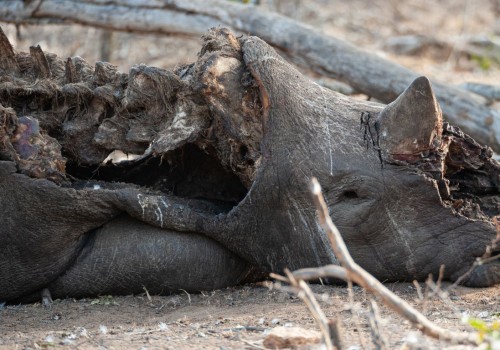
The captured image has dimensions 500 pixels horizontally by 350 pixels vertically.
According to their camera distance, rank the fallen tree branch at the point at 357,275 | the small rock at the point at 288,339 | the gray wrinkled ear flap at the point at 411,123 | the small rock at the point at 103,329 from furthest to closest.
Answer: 1. the gray wrinkled ear flap at the point at 411,123
2. the small rock at the point at 103,329
3. the small rock at the point at 288,339
4. the fallen tree branch at the point at 357,275

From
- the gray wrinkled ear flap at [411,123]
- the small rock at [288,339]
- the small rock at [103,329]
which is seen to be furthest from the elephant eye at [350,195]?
the small rock at [103,329]

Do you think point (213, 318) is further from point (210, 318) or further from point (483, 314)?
point (483, 314)

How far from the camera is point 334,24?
12750mm

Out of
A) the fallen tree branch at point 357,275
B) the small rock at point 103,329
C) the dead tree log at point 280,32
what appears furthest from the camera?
the dead tree log at point 280,32

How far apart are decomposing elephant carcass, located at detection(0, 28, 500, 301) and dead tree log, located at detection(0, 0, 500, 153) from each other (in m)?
2.44

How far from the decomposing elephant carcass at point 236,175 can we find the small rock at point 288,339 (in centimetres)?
113

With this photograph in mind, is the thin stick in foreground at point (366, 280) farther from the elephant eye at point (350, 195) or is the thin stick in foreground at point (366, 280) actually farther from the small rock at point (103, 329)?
the elephant eye at point (350, 195)

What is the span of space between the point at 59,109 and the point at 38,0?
3.28 meters

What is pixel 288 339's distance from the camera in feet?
10.5

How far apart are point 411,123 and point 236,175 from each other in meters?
1.03

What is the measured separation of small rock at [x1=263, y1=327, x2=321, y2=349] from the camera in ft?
10.5

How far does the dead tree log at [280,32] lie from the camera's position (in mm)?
6914

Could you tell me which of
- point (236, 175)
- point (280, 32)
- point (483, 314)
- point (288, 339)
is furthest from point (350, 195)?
point (280, 32)

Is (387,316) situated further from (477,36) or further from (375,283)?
(477,36)
